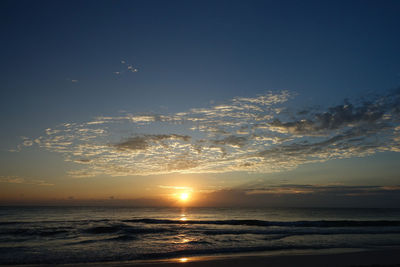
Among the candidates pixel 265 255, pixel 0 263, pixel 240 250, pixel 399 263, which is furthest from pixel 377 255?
pixel 0 263

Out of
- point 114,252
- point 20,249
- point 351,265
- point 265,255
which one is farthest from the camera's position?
point 20,249

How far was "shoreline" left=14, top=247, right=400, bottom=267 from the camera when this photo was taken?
12.2 meters

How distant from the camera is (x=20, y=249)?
16.8 m

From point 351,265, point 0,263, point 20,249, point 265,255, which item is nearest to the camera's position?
point 351,265

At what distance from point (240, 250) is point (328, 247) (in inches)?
254

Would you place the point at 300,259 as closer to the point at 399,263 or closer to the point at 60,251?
the point at 399,263

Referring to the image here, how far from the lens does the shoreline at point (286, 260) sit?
1219 centimetres

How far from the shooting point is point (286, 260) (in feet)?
42.6

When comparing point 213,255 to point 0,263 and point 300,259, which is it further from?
point 0,263

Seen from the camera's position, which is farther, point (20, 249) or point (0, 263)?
point (20, 249)

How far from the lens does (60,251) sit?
1602 cm

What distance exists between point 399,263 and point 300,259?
4.84m

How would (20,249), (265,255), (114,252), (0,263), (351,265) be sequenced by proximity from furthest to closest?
(20,249)
(114,252)
(265,255)
(0,263)
(351,265)

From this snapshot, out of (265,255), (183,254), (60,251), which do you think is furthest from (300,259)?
(60,251)
